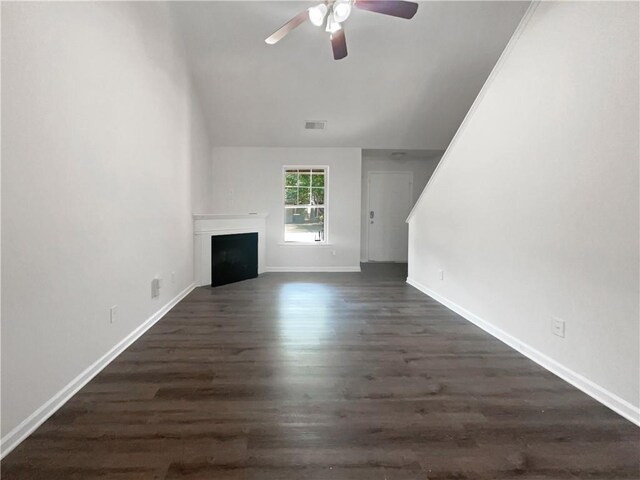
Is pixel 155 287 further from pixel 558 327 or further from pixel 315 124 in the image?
pixel 315 124

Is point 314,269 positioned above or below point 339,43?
below

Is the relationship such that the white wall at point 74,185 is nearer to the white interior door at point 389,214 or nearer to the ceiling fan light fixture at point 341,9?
the ceiling fan light fixture at point 341,9

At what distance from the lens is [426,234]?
4.30m

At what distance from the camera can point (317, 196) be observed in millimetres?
6195

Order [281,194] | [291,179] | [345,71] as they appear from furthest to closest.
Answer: [291,179]
[281,194]
[345,71]

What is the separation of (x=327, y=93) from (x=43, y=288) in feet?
14.1

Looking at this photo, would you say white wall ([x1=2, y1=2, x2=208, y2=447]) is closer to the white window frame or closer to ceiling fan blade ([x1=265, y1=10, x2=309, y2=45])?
ceiling fan blade ([x1=265, y1=10, x2=309, y2=45])

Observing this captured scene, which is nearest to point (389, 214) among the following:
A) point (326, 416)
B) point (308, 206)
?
point (308, 206)

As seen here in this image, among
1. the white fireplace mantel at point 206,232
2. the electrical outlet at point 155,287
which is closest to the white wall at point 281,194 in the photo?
the white fireplace mantel at point 206,232

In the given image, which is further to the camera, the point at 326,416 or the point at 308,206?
the point at 308,206

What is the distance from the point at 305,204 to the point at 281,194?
19.7 inches

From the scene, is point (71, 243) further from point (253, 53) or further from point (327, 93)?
point (327, 93)

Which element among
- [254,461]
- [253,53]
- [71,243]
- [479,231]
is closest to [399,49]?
[253,53]

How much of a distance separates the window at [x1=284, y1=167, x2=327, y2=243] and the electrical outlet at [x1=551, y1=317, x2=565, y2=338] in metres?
4.34
